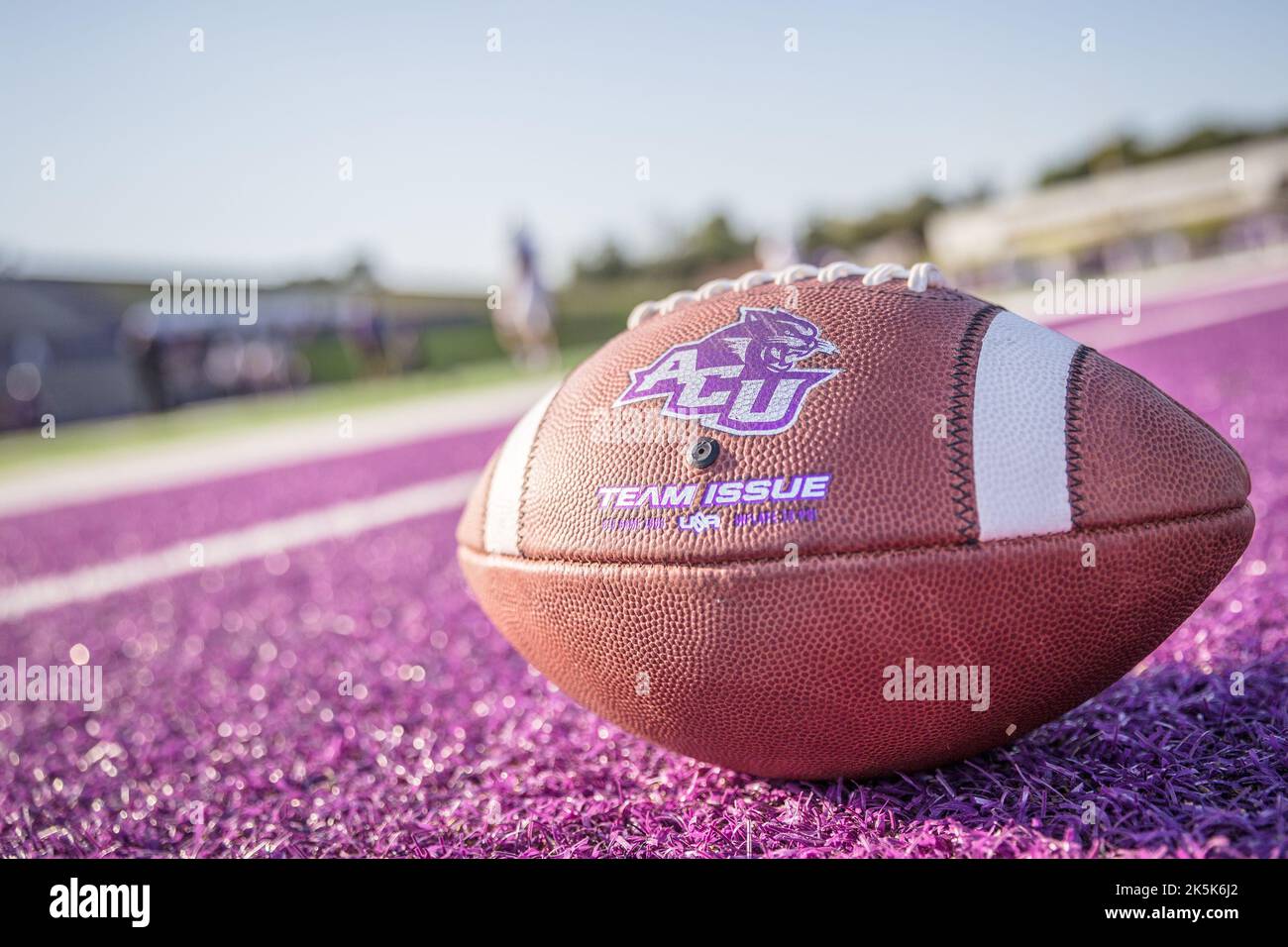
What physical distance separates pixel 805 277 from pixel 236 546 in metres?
4.05

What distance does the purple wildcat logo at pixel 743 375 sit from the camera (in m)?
1.61

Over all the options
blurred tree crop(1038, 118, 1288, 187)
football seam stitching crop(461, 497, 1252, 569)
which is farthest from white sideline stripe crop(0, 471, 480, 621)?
blurred tree crop(1038, 118, 1288, 187)

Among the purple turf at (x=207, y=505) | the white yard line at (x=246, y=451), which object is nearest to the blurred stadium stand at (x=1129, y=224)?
the white yard line at (x=246, y=451)

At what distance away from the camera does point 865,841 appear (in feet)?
5.23

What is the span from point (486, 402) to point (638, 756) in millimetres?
10188

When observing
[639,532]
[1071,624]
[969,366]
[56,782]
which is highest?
[969,366]

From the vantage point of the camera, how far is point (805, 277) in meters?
1.97

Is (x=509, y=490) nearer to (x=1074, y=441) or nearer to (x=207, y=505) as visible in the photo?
(x=1074, y=441)

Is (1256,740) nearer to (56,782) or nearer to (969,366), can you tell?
(969,366)

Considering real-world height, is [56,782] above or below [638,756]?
below

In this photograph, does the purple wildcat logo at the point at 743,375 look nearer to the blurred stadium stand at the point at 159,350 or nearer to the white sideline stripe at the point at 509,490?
the white sideline stripe at the point at 509,490

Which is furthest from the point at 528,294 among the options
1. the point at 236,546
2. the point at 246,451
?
the point at 236,546
